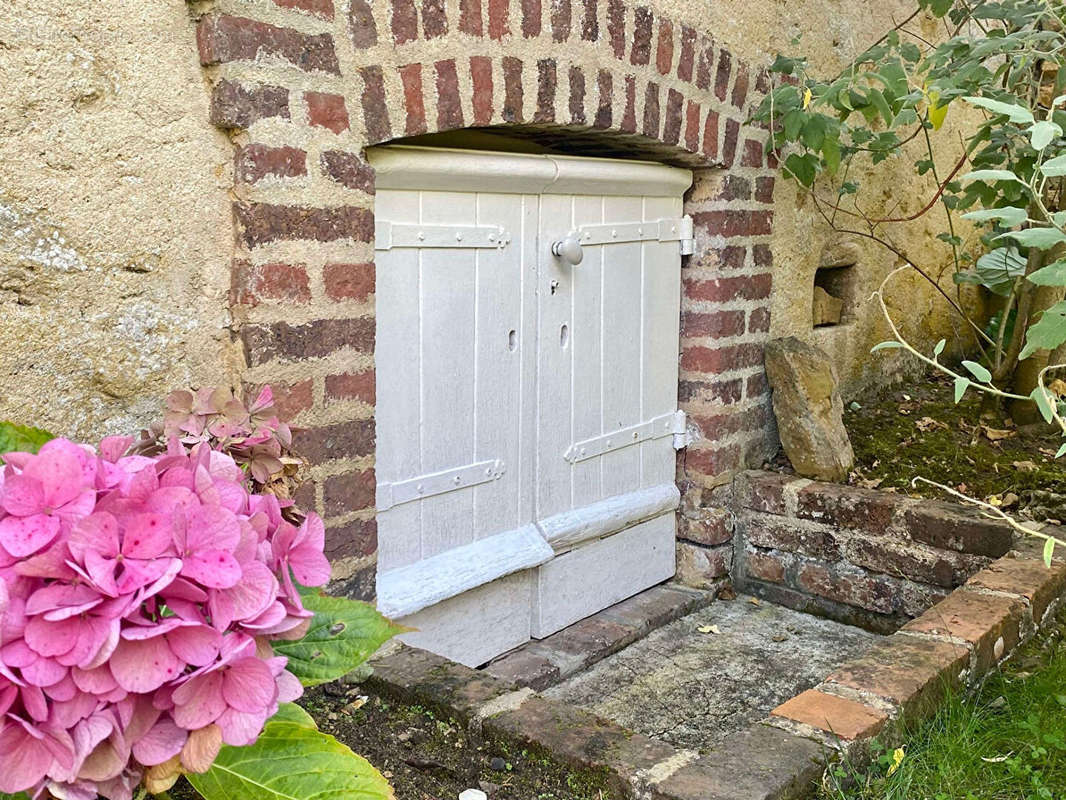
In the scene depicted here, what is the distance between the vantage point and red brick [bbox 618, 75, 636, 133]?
3307mm

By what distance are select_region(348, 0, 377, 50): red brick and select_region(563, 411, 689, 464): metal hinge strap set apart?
1.57 metres

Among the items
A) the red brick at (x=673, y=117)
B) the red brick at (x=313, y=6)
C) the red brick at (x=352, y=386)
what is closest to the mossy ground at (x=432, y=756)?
the red brick at (x=352, y=386)

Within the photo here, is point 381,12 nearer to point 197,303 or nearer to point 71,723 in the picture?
point 197,303

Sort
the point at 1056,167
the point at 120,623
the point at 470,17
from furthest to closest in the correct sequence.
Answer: the point at 470,17 < the point at 1056,167 < the point at 120,623

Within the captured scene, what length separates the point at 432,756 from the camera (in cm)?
225

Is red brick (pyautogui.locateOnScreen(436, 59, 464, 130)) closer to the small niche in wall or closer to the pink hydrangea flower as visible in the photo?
the pink hydrangea flower

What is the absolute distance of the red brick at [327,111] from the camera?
2.41 m

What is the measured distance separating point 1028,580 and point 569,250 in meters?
1.74

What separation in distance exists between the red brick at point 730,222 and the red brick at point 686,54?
0.56 metres

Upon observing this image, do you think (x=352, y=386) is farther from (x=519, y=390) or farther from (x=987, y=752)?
(x=987, y=752)

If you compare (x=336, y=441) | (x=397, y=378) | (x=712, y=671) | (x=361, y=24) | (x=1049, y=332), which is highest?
(x=361, y=24)

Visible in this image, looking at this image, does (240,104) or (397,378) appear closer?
(240,104)

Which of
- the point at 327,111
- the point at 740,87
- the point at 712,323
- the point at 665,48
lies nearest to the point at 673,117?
the point at 665,48

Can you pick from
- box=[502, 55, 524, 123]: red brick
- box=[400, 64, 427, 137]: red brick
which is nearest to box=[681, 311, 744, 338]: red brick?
box=[502, 55, 524, 123]: red brick
